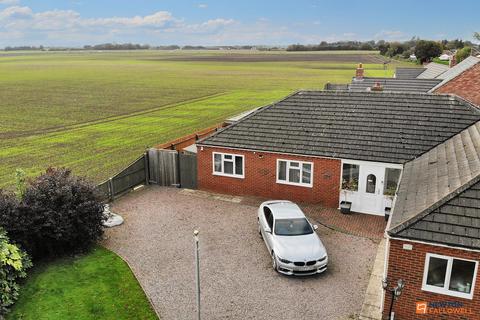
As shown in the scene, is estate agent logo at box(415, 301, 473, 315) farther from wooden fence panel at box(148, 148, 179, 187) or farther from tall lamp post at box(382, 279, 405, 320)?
wooden fence panel at box(148, 148, 179, 187)

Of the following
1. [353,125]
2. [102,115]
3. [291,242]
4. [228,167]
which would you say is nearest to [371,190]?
[353,125]

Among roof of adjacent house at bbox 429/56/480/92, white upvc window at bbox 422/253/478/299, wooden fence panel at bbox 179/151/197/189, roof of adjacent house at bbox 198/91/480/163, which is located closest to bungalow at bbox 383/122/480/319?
white upvc window at bbox 422/253/478/299

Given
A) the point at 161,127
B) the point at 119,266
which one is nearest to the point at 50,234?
the point at 119,266

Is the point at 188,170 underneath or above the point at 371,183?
underneath

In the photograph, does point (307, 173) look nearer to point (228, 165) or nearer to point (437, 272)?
point (228, 165)

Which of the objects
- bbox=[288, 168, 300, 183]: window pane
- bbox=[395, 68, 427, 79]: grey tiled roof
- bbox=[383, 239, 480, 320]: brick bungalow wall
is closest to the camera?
bbox=[383, 239, 480, 320]: brick bungalow wall

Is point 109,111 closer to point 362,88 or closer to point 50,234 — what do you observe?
point 362,88
